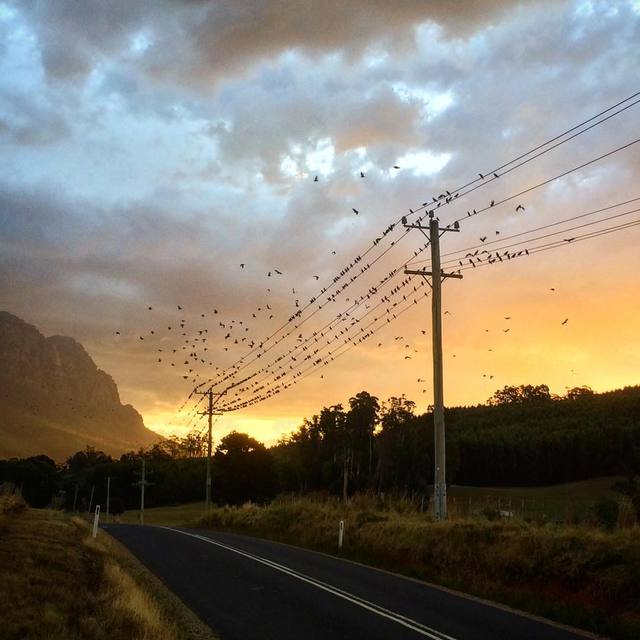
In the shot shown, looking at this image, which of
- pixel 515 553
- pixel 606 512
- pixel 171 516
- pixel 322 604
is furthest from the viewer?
pixel 171 516

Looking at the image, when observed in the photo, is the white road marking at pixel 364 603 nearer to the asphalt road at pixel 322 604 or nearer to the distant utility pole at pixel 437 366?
the asphalt road at pixel 322 604

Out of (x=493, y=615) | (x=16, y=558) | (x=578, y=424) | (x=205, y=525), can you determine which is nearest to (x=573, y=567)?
(x=493, y=615)

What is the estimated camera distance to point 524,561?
57.9ft

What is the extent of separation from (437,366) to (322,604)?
12.5m

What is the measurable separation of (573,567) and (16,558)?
14.8 meters

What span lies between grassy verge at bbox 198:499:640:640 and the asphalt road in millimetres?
1124

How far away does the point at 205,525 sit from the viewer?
167 ft

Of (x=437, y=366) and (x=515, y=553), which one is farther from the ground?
(x=437, y=366)

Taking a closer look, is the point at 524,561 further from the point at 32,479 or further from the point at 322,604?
the point at 32,479

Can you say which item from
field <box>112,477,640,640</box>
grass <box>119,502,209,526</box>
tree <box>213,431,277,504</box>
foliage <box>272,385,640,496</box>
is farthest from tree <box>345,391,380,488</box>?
field <box>112,477,640,640</box>

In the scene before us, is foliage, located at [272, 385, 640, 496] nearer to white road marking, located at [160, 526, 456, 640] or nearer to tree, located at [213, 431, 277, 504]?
tree, located at [213, 431, 277, 504]

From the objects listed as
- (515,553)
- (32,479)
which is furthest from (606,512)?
(32,479)

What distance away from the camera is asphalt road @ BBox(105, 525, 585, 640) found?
40.8 feet

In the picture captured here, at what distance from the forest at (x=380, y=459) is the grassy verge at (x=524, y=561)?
75724 mm
